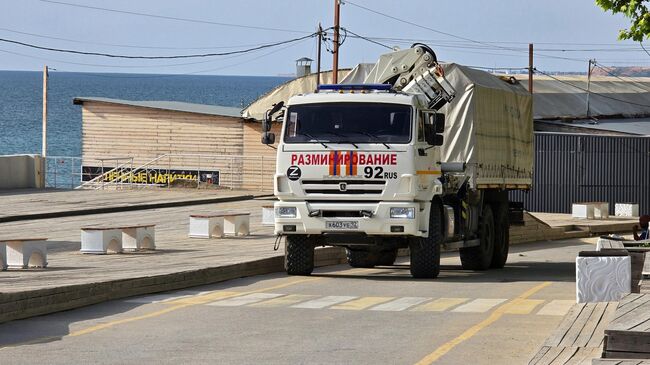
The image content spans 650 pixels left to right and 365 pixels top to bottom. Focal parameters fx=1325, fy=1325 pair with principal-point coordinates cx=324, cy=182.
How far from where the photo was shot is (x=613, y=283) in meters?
16.0

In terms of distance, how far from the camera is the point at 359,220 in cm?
2111

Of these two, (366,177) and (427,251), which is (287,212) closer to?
(366,177)

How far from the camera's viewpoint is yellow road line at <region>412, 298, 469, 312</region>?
55.3 ft

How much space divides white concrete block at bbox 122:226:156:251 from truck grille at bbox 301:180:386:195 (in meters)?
5.40

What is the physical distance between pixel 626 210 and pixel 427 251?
3367 centimetres

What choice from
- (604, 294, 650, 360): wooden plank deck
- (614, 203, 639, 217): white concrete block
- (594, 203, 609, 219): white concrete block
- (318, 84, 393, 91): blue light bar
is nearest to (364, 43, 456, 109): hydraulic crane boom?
(318, 84, 393, 91): blue light bar

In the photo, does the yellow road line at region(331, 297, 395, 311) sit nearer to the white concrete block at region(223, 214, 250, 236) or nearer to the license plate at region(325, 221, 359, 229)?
the license plate at region(325, 221, 359, 229)

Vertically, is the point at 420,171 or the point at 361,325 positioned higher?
the point at 420,171

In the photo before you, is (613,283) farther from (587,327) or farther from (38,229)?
(38,229)

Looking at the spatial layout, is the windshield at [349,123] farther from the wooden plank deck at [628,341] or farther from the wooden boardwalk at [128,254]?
the wooden plank deck at [628,341]

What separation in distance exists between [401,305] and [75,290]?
13.8ft

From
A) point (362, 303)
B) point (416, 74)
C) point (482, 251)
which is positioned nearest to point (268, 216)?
point (482, 251)

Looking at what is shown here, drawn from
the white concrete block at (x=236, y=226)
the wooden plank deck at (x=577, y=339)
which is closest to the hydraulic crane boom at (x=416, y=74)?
the white concrete block at (x=236, y=226)

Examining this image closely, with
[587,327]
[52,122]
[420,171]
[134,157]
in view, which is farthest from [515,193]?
[52,122]
